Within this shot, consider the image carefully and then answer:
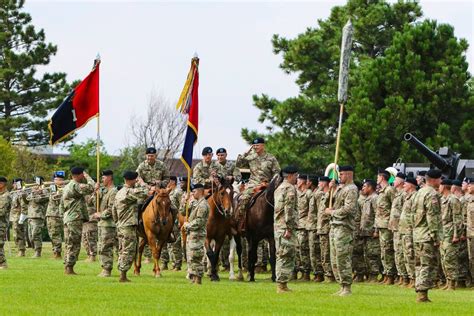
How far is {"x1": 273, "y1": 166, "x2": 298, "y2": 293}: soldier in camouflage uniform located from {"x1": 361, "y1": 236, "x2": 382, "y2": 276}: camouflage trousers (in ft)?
16.0

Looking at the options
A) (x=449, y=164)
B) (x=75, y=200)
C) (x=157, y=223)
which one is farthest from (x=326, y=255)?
(x=449, y=164)

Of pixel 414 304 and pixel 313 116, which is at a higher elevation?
pixel 313 116

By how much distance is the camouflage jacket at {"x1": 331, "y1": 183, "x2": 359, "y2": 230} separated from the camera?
2023 centimetres

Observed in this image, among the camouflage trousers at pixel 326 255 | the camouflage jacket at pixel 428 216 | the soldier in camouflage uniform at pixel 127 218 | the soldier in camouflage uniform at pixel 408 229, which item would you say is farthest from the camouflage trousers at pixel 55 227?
the camouflage jacket at pixel 428 216

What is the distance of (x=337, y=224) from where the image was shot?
20.4 m

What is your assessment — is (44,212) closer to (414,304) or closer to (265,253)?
(265,253)

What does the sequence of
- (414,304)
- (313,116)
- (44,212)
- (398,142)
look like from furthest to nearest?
(313,116), (398,142), (44,212), (414,304)

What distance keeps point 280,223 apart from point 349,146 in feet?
84.2

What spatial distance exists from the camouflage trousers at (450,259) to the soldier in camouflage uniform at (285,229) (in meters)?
4.13

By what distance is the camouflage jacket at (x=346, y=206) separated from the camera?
2023 centimetres

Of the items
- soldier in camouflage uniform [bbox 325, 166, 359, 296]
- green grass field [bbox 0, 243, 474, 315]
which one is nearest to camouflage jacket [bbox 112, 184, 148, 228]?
green grass field [bbox 0, 243, 474, 315]

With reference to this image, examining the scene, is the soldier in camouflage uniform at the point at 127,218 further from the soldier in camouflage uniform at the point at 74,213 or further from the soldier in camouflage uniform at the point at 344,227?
the soldier in camouflage uniform at the point at 344,227

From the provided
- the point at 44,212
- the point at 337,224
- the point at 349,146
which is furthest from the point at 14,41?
the point at 337,224

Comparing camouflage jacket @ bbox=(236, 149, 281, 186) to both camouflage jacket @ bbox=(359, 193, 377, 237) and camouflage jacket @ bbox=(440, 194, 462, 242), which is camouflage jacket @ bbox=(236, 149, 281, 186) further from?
camouflage jacket @ bbox=(440, 194, 462, 242)
